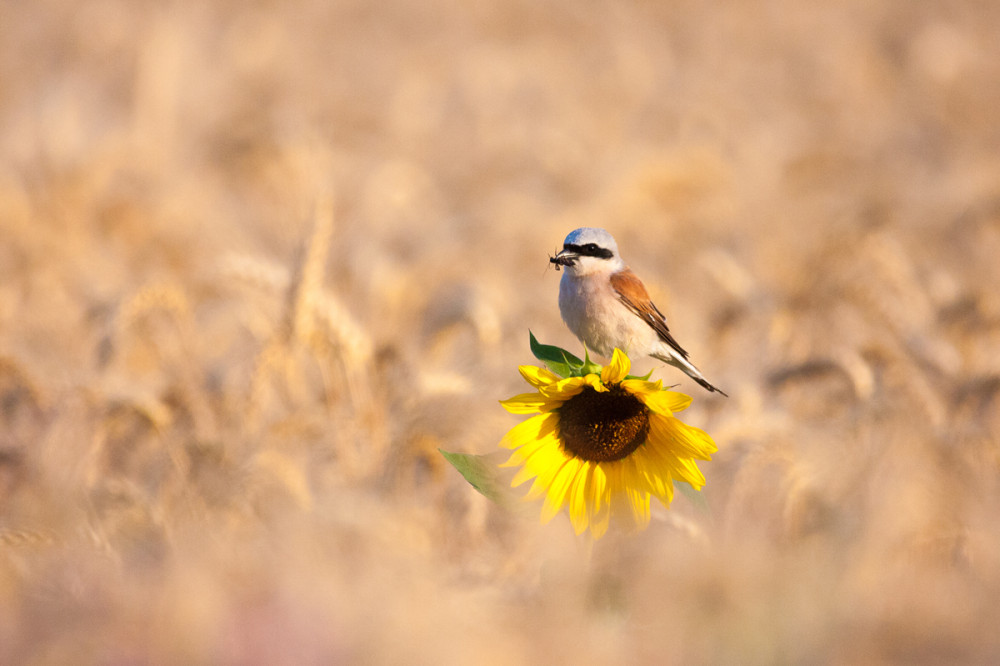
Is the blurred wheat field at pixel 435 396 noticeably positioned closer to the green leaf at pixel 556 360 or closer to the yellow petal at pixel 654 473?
the yellow petal at pixel 654 473

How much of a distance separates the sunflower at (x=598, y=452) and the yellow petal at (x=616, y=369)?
0.02m

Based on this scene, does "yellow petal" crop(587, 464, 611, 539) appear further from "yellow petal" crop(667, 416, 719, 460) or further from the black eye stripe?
the black eye stripe

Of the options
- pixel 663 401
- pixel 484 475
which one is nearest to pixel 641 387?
pixel 663 401

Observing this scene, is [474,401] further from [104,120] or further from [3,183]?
[104,120]

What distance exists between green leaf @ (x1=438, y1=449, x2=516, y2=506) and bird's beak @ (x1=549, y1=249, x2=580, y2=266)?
275 mm

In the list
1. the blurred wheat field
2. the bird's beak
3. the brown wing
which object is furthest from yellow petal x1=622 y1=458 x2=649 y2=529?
the bird's beak

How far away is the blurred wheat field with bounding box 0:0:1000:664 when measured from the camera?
1.74 metres

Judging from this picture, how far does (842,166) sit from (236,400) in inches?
257

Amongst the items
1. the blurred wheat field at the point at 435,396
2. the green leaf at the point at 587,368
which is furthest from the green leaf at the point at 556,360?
the blurred wheat field at the point at 435,396

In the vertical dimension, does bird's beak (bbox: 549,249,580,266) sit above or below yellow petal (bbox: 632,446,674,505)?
above

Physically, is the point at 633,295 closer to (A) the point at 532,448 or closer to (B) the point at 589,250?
(B) the point at 589,250

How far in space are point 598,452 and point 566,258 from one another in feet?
1.08

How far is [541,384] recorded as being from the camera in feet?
3.64

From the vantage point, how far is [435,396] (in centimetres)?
255
